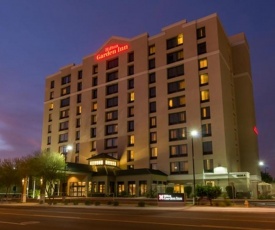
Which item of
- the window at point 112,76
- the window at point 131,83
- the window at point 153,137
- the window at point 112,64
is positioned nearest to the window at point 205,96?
the window at point 153,137

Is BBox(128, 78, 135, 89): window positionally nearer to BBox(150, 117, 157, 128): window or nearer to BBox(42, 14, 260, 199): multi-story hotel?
BBox(42, 14, 260, 199): multi-story hotel

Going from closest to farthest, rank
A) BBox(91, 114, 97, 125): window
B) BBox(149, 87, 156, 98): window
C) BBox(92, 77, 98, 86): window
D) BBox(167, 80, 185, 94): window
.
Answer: BBox(167, 80, 185, 94): window
BBox(149, 87, 156, 98): window
BBox(91, 114, 97, 125): window
BBox(92, 77, 98, 86): window

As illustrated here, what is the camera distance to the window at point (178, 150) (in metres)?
62.1

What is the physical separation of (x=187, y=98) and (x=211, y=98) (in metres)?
4.92

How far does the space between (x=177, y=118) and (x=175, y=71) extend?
992cm

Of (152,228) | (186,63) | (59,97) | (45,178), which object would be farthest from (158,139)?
(152,228)

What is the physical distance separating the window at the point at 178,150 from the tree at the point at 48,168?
21584mm

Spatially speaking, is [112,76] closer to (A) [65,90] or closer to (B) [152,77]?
(B) [152,77]

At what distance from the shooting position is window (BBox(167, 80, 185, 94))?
65125mm

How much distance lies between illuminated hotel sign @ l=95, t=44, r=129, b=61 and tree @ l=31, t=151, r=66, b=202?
32821 millimetres

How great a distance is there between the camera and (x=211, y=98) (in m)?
60.4

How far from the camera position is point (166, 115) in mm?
65688

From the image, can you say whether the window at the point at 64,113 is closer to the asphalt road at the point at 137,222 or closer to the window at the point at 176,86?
the window at the point at 176,86

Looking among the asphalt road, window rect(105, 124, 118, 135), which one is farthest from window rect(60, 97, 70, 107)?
the asphalt road
